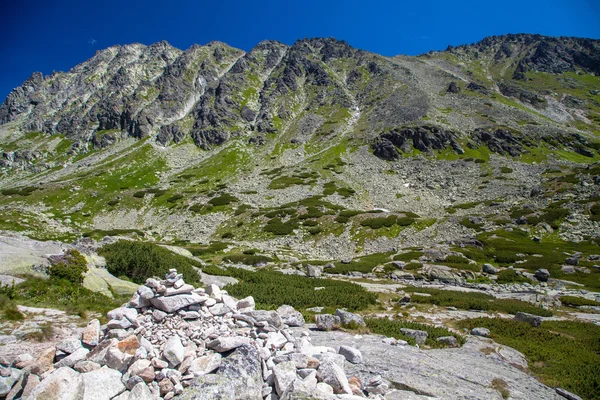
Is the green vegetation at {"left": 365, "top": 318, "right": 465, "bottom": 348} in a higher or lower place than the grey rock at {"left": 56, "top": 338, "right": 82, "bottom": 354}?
lower

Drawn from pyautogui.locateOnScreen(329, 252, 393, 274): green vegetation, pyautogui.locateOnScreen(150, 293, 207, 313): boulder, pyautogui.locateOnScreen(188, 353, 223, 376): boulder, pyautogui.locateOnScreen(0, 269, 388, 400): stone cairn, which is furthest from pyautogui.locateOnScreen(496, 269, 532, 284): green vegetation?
pyautogui.locateOnScreen(188, 353, 223, 376): boulder

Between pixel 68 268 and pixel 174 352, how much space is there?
1068 cm

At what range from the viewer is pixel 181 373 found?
245 inches

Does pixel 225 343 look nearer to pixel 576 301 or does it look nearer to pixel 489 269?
pixel 576 301

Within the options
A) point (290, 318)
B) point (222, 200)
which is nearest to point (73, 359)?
point (290, 318)

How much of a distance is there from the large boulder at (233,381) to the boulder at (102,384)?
4.61 feet

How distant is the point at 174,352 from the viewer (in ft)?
20.9

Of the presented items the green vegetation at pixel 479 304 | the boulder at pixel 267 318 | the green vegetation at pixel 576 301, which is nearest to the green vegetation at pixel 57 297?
the boulder at pixel 267 318

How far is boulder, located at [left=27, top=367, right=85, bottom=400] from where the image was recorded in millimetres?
5250

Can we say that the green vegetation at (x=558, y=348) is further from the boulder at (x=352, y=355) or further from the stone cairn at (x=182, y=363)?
the stone cairn at (x=182, y=363)

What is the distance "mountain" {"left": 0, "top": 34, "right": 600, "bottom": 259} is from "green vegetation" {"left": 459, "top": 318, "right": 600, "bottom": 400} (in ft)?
79.8

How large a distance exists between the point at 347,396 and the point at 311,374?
2.69ft

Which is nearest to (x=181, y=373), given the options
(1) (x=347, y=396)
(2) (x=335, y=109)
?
(1) (x=347, y=396)

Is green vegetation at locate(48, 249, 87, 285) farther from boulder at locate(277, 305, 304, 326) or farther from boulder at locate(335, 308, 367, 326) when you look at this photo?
boulder at locate(335, 308, 367, 326)
